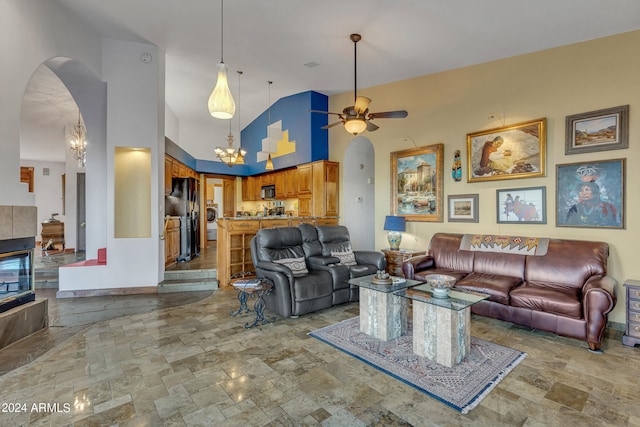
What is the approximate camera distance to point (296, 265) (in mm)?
4176

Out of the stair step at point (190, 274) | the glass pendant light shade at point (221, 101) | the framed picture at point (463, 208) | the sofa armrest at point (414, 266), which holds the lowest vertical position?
the stair step at point (190, 274)

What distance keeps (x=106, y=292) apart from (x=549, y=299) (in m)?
6.09

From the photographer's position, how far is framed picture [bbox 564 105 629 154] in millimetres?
3469

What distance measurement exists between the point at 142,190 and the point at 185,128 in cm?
480

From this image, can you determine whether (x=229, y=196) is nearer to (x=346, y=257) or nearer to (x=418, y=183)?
(x=346, y=257)

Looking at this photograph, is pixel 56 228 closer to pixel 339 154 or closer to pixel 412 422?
pixel 339 154

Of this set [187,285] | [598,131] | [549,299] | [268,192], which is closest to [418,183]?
[598,131]

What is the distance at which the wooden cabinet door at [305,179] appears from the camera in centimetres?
701

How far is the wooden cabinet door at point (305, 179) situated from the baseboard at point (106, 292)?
3.68 metres

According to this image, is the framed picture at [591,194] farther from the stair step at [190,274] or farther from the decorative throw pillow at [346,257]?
the stair step at [190,274]

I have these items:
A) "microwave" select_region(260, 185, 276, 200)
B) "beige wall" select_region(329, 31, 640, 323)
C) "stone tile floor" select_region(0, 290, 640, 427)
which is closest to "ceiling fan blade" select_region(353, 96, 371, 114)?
"beige wall" select_region(329, 31, 640, 323)

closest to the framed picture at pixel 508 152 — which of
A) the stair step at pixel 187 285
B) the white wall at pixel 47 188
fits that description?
the stair step at pixel 187 285

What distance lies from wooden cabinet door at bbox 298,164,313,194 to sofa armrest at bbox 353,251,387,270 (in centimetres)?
260

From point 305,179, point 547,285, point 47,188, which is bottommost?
point 547,285
